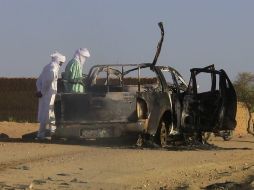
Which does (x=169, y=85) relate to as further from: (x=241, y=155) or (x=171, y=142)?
(x=241, y=155)

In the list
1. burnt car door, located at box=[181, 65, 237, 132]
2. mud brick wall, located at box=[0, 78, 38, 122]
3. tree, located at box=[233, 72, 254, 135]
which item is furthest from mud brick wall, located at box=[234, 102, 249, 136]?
burnt car door, located at box=[181, 65, 237, 132]

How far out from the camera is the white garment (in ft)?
47.8

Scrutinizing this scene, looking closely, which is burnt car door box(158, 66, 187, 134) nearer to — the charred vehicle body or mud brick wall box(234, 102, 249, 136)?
the charred vehicle body

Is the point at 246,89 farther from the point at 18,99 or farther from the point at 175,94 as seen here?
the point at 175,94

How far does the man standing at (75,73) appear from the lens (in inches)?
587

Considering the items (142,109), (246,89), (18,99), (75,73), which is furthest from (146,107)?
(246,89)

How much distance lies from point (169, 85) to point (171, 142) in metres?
1.31

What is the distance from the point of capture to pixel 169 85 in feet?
49.0

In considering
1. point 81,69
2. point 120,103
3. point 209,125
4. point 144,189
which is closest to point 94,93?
point 120,103

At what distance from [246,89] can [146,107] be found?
64.7 feet

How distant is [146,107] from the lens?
13906 mm

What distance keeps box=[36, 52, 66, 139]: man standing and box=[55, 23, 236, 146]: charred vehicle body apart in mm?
369

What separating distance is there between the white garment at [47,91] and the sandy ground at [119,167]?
56cm

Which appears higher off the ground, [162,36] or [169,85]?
[162,36]
